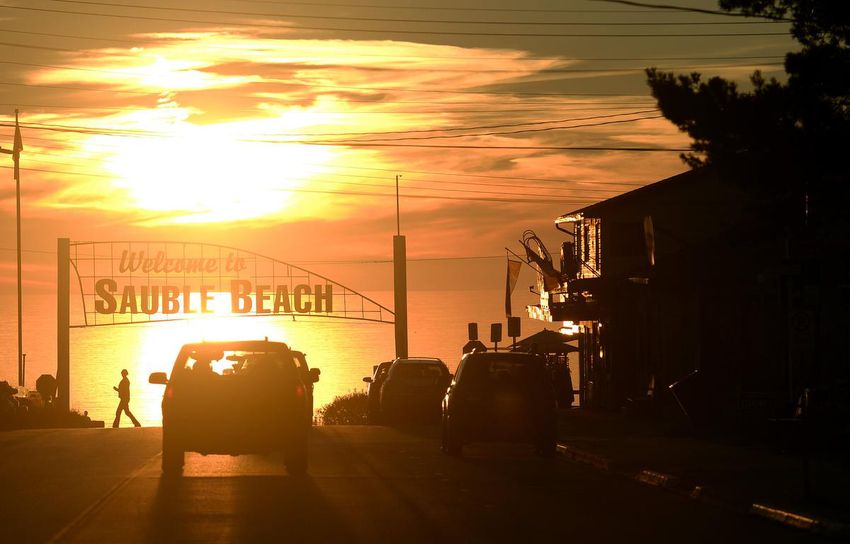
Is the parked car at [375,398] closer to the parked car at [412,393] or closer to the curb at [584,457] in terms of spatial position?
the parked car at [412,393]

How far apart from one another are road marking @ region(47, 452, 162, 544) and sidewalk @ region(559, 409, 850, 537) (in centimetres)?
713

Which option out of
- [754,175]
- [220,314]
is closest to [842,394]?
[754,175]

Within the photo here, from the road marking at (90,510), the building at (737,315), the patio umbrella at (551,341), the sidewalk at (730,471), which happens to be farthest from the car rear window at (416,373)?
the patio umbrella at (551,341)

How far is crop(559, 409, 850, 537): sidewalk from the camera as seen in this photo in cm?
1447

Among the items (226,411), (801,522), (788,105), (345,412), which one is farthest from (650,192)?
(801,522)

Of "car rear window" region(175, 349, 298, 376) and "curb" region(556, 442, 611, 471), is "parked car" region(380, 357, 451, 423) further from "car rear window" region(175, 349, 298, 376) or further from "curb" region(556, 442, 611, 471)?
"car rear window" region(175, 349, 298, 376)

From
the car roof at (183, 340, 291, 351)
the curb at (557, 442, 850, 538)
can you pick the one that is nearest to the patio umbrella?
the curb at (557, 442, 850, 538)

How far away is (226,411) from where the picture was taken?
61.3ft

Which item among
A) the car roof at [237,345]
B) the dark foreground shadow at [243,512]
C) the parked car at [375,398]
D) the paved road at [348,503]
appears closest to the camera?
the dark foreground shadow at [243,512]

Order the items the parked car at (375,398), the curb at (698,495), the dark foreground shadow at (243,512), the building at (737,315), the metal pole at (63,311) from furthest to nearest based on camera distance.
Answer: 1. the metal pole at (63,311)
2. the parked car at (375,398)
3. the building at (737,315)
4. the curb at (698,495)
5. the dark foreground shadow at (243,512)

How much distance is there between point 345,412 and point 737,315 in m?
48.4

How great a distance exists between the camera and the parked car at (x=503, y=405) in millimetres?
22719

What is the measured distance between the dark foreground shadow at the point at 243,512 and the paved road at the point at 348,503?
0.02 meters

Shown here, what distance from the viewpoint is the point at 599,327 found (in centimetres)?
4819
